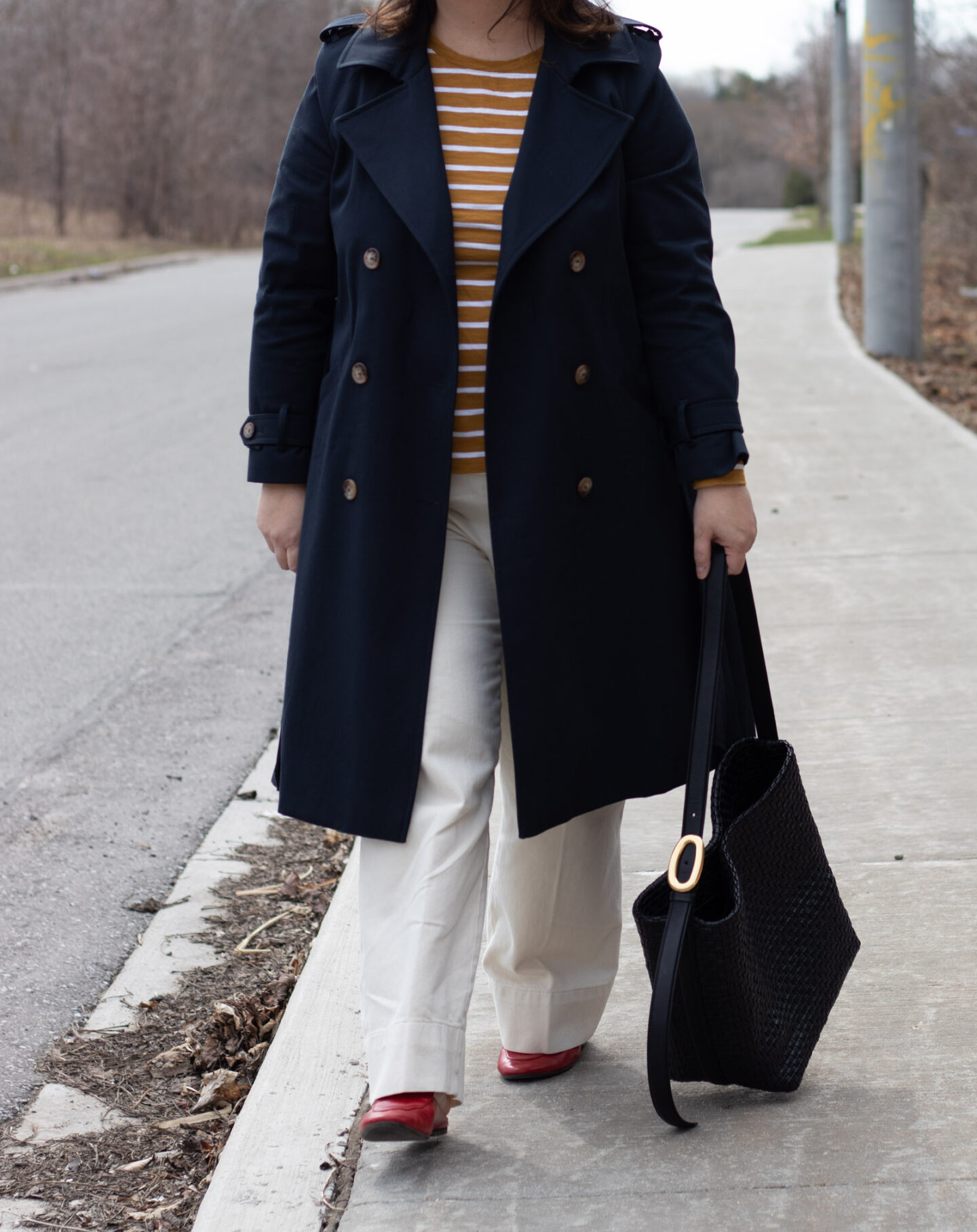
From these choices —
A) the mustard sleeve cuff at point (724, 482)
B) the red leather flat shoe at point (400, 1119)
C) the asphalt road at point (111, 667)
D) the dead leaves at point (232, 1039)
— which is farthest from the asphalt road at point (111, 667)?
the mustard sleeve cuff at point (724, 482)

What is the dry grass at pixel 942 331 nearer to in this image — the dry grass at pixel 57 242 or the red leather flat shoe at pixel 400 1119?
the red leather flat shoe at pixel 400 1119

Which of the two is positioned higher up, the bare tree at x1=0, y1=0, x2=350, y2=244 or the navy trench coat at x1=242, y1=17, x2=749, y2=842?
the bare tree at x1=0, y1=0, x2=350, y2=244

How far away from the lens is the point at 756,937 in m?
2.32

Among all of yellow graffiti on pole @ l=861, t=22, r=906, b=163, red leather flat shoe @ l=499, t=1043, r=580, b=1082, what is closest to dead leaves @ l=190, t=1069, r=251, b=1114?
red leather flat shoe @ l=499, t=1043, r=580, b=1082

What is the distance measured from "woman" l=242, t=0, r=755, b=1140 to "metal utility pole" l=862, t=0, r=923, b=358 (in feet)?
32.3

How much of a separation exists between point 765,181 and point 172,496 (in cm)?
8240

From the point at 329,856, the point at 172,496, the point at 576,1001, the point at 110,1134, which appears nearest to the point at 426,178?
the point at 576,1001

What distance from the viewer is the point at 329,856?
12.9 feet

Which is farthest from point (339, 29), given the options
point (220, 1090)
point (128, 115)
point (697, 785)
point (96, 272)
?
point (128, 115)

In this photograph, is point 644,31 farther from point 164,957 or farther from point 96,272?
point 96,272

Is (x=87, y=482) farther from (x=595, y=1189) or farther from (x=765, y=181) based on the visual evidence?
(x=765, y=181)

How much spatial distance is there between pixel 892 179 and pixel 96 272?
17908 millimetres

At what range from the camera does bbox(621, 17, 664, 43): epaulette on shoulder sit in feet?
8.29

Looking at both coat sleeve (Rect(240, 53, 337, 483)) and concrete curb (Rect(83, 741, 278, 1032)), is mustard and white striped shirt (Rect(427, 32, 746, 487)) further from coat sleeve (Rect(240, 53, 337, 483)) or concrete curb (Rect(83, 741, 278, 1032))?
concrete curb (Rect(83, 741, 278, 1032))
